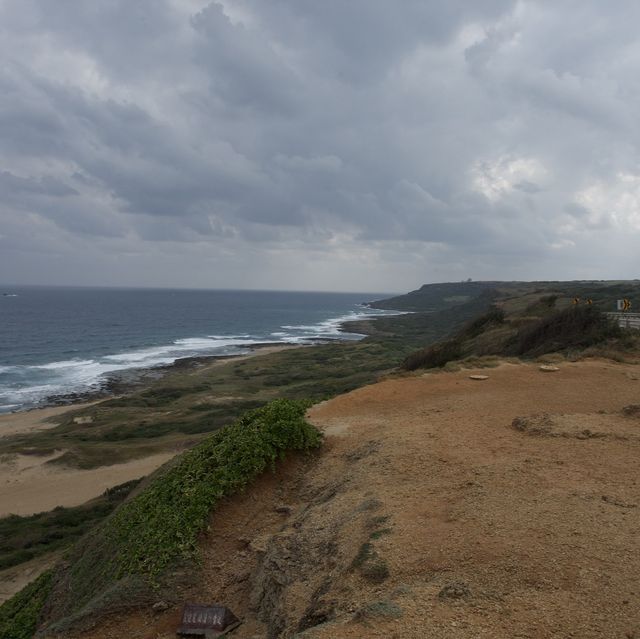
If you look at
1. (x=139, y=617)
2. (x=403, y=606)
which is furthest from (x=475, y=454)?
(x=139, y=617)

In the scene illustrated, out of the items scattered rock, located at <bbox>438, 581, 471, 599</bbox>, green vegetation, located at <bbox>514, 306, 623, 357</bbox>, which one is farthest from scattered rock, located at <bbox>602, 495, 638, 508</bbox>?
green vegetation, located at <bbox>514, 306, 623, 357</bbox>

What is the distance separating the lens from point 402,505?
645cm

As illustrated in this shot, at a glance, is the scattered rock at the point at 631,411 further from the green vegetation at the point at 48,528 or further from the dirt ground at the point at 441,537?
the green vegetation at the point at 48,528

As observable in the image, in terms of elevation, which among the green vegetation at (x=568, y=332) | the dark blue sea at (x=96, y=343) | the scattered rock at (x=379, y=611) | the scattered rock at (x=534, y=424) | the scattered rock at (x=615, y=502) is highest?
the green vegetation at (x=568, y=332)

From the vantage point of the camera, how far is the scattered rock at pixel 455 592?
4430 millimetres

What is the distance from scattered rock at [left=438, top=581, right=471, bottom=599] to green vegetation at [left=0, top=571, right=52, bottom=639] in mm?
6730

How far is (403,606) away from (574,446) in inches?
207

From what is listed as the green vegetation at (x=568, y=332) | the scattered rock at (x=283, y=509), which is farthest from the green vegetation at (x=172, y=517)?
the green vegetation at (x=568, y=332)

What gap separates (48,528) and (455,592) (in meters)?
15.8

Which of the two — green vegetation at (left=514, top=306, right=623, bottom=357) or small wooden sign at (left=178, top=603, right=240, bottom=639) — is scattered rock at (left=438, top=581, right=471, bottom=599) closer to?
small wooden sign at (left=178, top=603, right=240, bottom=639)

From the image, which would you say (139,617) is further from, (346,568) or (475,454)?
(475,454)

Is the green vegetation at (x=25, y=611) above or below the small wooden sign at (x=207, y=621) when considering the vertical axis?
below

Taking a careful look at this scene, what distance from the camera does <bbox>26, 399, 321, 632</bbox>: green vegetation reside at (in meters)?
6.51

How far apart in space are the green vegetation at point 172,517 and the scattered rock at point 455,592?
11.5ft
